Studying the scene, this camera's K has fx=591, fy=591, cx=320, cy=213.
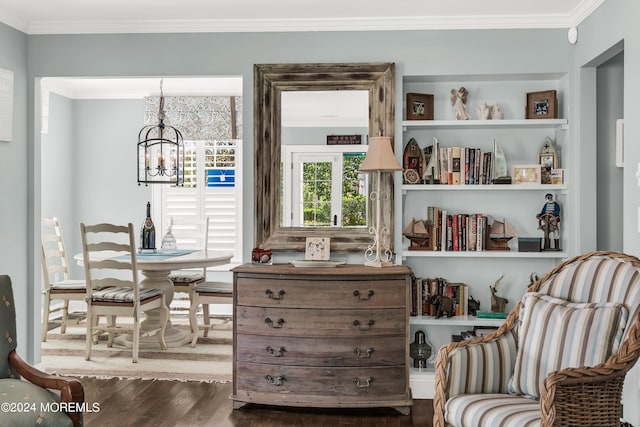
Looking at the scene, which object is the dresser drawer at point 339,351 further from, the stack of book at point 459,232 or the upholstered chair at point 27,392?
the upholstered chair at point 27,392

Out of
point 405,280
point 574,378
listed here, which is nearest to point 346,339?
point 405,280

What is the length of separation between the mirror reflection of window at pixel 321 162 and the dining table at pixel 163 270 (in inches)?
47.6

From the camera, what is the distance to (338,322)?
11.7 ft

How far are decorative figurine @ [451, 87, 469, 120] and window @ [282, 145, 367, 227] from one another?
70cm

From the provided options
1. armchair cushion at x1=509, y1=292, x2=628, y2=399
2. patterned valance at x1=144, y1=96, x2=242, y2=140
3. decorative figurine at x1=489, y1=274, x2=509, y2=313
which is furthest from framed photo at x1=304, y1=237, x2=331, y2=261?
patterned valance at x1=144, y1=96, x2=242, y2=140

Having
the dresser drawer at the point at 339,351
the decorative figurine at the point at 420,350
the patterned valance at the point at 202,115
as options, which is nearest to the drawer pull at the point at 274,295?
the dresser drawer at the point at 339,351

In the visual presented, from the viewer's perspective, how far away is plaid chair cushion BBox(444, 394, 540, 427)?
224 centimetres

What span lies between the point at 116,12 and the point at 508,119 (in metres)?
2.75

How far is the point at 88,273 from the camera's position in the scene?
15.6 ft

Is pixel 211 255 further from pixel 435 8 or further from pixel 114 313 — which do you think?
pixel 435 8

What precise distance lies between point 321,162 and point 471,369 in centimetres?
191

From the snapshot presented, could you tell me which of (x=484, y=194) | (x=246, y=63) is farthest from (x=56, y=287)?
(x=484, y=194)

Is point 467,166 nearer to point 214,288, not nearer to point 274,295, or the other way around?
point 274,295

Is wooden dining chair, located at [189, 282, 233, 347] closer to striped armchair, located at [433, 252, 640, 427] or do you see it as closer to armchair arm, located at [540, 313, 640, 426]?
striped armchair, located at [433, 252, 640, 427]
